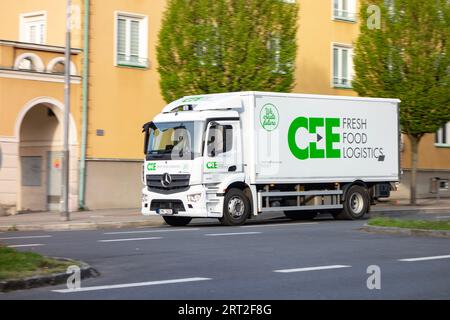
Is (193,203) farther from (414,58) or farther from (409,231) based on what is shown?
(414,58)

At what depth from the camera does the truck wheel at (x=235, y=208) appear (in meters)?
23.0

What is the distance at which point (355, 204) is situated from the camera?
26.2 metres

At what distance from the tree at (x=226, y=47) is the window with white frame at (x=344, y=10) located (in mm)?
10533

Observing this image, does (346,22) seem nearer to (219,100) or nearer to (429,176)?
(429,176)

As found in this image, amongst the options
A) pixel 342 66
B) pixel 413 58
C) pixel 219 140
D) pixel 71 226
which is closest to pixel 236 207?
pixel 219 140

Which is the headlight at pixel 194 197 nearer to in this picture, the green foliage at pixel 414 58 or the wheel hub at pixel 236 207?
the wheel hub at pixel 236 207

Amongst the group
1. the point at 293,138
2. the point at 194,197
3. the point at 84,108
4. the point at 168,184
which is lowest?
the point at 194,197

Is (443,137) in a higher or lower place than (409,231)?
higher

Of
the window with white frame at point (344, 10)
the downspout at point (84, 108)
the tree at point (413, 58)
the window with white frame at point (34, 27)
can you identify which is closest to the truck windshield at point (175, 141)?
the downspout at point (84, 108)

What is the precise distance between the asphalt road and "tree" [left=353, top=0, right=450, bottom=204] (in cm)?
1184

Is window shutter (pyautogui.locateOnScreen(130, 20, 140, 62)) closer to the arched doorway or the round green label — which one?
the arched doorway

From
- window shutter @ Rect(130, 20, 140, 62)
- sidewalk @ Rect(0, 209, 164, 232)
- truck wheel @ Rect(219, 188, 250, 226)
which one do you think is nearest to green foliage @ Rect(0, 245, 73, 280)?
sidewalk @ Rect(0, 209, 164, 232)

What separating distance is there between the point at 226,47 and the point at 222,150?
5.94 m
